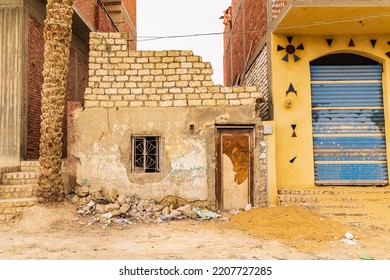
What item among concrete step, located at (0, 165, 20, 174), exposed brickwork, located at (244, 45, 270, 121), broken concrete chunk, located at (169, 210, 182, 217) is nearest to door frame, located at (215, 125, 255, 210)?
broken concrete chunk, located at (169, 210, 182, 217)

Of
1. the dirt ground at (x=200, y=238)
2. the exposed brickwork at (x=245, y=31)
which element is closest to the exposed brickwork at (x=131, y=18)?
the exposed brickwork at (x=245, y=31)

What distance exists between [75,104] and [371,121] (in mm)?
7561

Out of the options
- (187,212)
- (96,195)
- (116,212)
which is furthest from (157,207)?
(96,195)

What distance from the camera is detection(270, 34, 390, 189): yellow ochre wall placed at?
840cm

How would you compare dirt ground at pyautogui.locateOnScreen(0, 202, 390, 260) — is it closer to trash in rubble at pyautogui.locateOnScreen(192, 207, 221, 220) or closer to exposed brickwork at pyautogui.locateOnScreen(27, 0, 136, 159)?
trash in rubble at pyautogui.locateOnScreen(192, 207, 221, 220)

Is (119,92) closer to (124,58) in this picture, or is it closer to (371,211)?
(124,58)

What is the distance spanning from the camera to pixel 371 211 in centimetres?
701

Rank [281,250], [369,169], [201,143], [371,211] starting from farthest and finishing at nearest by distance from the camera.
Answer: [369,169] → [201,143] → [371,211] → [281,250]

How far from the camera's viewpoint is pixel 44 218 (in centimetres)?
→ 656

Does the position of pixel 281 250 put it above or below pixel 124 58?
below

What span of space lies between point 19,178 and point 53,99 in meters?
2.18

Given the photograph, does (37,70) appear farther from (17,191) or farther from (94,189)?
(94,189)

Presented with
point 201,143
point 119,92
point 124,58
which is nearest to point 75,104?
point 119,92

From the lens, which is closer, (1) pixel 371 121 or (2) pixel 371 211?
(2) pixel 371 211
